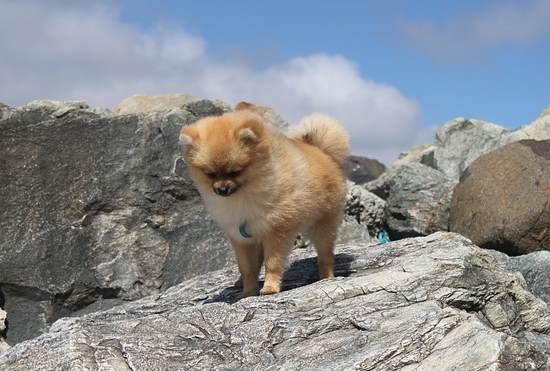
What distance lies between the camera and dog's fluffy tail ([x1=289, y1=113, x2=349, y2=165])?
8102 mm

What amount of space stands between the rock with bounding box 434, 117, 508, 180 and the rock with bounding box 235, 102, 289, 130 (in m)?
12.0

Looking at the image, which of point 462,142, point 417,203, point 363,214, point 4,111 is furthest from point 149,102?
point 462,142

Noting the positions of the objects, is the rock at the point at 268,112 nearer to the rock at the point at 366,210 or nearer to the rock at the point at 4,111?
the rock at the point at 366,210

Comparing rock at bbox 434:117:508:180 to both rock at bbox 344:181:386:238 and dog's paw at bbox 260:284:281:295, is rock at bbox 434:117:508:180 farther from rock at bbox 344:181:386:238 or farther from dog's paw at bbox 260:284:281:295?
dog's paw at bbox 260:284:281:295

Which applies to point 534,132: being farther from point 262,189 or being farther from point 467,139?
point 262,189

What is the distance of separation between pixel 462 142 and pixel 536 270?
14.2m

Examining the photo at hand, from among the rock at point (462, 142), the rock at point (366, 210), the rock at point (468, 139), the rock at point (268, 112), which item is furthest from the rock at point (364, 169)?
the rock at point (268, 112)

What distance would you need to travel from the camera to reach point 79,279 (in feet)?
37.4

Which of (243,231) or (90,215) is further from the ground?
(90,215)

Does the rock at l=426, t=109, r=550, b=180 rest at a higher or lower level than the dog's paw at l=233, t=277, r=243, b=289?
higher

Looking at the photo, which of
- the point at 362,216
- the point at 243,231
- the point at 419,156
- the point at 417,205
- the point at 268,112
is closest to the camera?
the point at 243,231

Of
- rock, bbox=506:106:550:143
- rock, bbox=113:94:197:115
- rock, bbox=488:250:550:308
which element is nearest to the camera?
rock, bbox=488:250:550:308

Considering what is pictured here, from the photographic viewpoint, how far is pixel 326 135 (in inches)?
321

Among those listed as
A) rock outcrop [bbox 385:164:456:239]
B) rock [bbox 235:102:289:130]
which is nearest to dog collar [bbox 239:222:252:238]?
rock [bbox 235:102:289:130]
